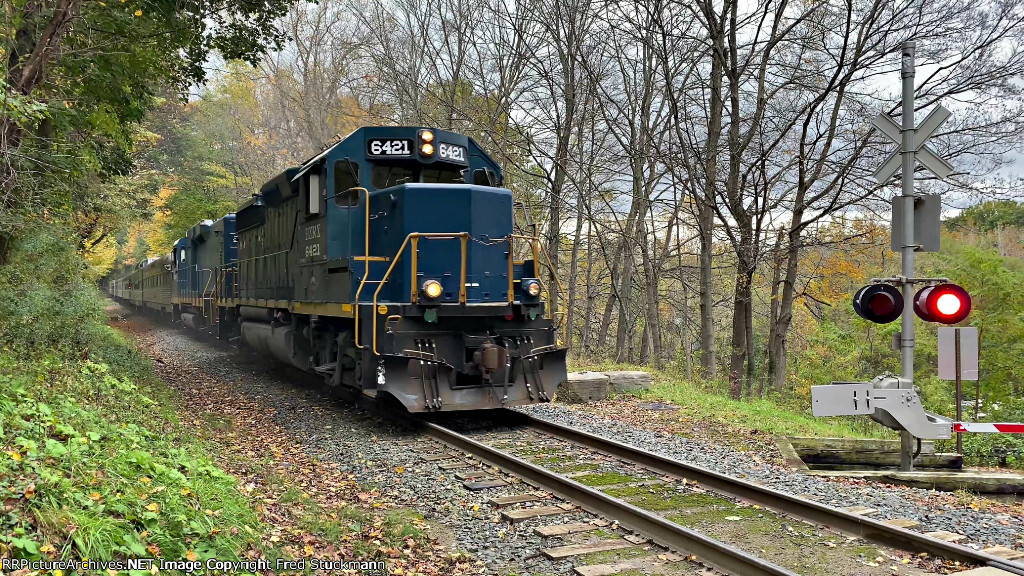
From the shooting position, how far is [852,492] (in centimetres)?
577

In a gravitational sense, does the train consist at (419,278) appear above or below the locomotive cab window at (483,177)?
below

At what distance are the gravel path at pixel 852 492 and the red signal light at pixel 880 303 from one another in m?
1.53

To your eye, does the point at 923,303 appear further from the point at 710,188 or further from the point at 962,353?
the point at 710,188

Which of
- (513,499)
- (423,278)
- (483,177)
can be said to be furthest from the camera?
(483,177)

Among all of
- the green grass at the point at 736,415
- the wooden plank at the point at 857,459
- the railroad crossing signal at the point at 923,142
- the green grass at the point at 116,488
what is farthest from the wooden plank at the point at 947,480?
the green grass at the point at 116,488

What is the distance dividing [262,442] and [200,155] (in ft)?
103

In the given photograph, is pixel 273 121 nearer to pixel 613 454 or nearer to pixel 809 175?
pixel 809 175

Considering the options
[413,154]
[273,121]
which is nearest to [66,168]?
[413,154]

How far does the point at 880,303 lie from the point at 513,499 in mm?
3865

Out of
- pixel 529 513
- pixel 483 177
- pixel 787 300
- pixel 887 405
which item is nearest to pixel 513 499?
pixel 529 513

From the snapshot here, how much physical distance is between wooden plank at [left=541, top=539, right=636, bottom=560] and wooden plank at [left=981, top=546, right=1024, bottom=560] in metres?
2.22

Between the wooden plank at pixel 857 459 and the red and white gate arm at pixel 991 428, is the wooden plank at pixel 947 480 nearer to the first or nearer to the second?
the red and white gate arm at pixel 991 428

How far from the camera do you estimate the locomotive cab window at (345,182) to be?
356 inches

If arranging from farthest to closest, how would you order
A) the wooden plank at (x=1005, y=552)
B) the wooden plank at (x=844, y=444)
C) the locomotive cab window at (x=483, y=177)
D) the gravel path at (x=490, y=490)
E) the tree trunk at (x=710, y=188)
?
the tree trunk at (x=710, y=188) → the locomotive cab window at (x=483, y=177) → the wooden plank at (x=844, y=444) → the gravel path at (x=490, y=490) → the wooden plank at (x=1005, y=552)
